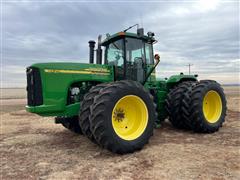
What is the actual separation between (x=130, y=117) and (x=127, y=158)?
116cm

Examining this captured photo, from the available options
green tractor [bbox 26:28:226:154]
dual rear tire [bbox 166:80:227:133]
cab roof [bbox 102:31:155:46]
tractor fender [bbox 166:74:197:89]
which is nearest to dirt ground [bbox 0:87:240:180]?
dual rear tire [bbox 166:80:227:133]

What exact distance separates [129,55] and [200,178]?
4.02m

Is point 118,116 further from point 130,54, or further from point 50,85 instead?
point 130,54

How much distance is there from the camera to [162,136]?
24.1ft

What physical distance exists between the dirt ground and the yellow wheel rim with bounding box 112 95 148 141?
0.47 metres

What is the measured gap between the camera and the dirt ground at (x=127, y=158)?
4.56 meters

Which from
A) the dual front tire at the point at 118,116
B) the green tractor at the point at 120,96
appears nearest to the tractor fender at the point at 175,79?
the green tractor at the point at 120,96

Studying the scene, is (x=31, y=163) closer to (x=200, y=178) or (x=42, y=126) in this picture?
(x=200, y=178)

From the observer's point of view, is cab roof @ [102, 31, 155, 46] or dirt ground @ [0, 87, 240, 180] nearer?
dirt ground @ [0, 87, 240, 180]

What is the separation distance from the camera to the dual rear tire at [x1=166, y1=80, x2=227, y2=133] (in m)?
7.49

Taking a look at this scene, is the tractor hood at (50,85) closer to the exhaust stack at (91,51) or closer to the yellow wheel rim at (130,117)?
the yellow wheel rim at (130,117)

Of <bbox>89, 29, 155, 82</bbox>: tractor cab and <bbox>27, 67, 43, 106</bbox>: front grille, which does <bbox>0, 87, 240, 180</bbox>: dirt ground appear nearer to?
<bbox>27, 67, 43, 106</bbox>: front grille

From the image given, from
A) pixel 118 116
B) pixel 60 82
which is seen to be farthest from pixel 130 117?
pixel 60 82

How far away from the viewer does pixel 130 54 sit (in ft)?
24.2
